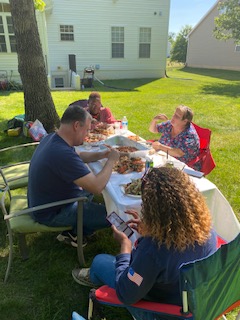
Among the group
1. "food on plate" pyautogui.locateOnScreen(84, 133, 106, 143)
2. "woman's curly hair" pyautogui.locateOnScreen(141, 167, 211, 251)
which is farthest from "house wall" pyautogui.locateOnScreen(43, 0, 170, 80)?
"woman's curly hair" pyautogui.locateOnScreen(141, 167, 211, 251)

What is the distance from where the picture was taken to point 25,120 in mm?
6629

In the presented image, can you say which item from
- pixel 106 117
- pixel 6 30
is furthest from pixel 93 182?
pixel 6 30

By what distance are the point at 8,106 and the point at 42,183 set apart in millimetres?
8338

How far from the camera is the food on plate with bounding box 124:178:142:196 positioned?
227 centimetres

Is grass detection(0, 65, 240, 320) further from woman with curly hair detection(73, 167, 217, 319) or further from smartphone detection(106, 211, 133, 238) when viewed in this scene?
woman with curly hair detection(73, 167, 217, 319)

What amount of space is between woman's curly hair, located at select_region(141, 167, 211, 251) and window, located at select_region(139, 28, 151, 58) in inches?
686

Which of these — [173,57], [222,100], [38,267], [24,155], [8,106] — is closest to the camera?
[38,267]

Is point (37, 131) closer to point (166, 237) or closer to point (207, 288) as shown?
point (166, 237)

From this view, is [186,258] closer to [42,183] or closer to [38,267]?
[42,183]

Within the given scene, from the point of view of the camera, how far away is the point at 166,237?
4.33 ft

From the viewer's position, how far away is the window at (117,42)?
16.4 m

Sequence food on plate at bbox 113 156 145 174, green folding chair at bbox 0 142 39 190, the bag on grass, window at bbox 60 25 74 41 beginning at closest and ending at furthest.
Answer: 1. food on plate at bbox 113 156 145 174
2. green folding chair at bbox 0 142 39 190
3. the bag on grass
4. window at bbox 60 25 74 41

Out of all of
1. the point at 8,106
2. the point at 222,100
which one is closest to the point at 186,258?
the point at 8,106

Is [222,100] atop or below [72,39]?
below
